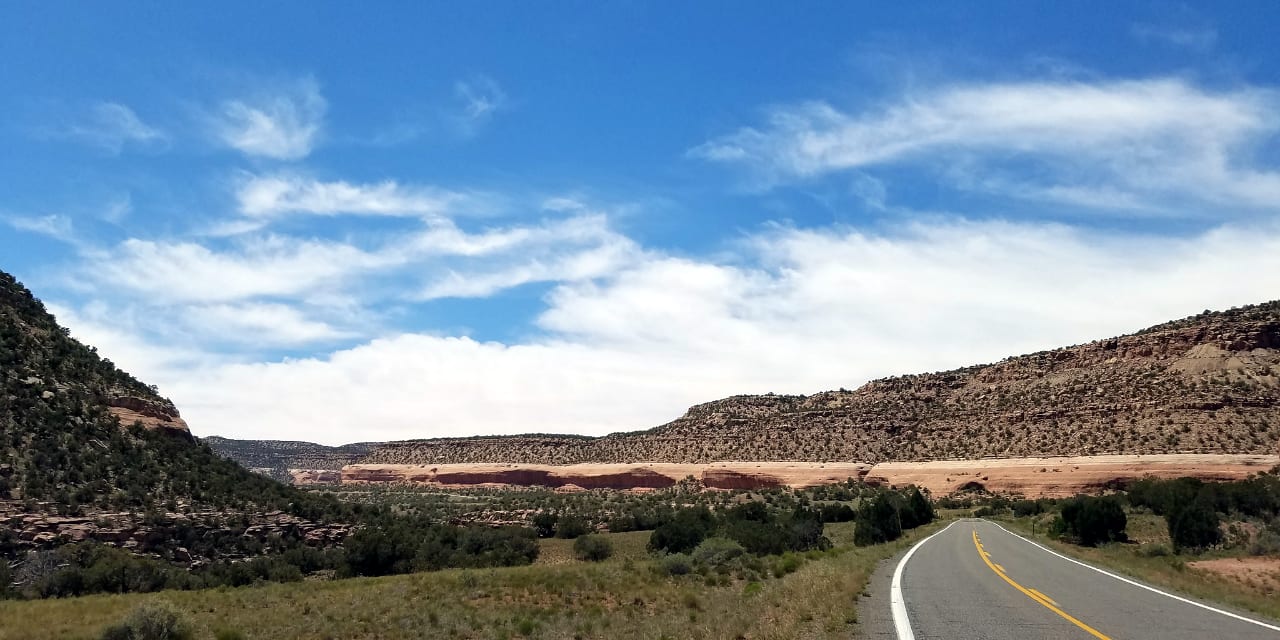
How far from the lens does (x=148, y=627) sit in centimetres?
1769

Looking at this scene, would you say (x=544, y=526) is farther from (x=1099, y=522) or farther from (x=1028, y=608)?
(x=1028, y=608)

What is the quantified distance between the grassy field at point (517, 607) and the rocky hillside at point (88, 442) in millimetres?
11228

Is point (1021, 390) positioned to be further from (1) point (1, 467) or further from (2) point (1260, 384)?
(1) point (1, 467)

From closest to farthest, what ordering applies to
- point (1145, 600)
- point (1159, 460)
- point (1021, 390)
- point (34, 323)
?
point (1145, 600), point (34, 323), point (1159, 460), point (1021, 390)

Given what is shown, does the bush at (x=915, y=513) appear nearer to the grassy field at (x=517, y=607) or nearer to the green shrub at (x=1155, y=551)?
the green shrub at (x=1155, y=551)

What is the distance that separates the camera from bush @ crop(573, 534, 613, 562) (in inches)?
1519

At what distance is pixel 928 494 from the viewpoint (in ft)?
214

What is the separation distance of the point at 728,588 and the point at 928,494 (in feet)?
160

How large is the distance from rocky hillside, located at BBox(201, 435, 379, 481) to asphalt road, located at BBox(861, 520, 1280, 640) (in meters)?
124

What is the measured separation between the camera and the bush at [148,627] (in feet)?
57.9

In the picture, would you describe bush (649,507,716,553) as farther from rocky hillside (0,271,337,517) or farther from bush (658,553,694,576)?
rocky hillside (0,271,337,517)

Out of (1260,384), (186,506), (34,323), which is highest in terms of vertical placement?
(34,323)

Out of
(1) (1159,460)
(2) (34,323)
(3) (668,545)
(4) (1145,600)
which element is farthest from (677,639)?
(1) (1159,460)

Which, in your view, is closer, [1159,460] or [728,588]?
[728,588]
